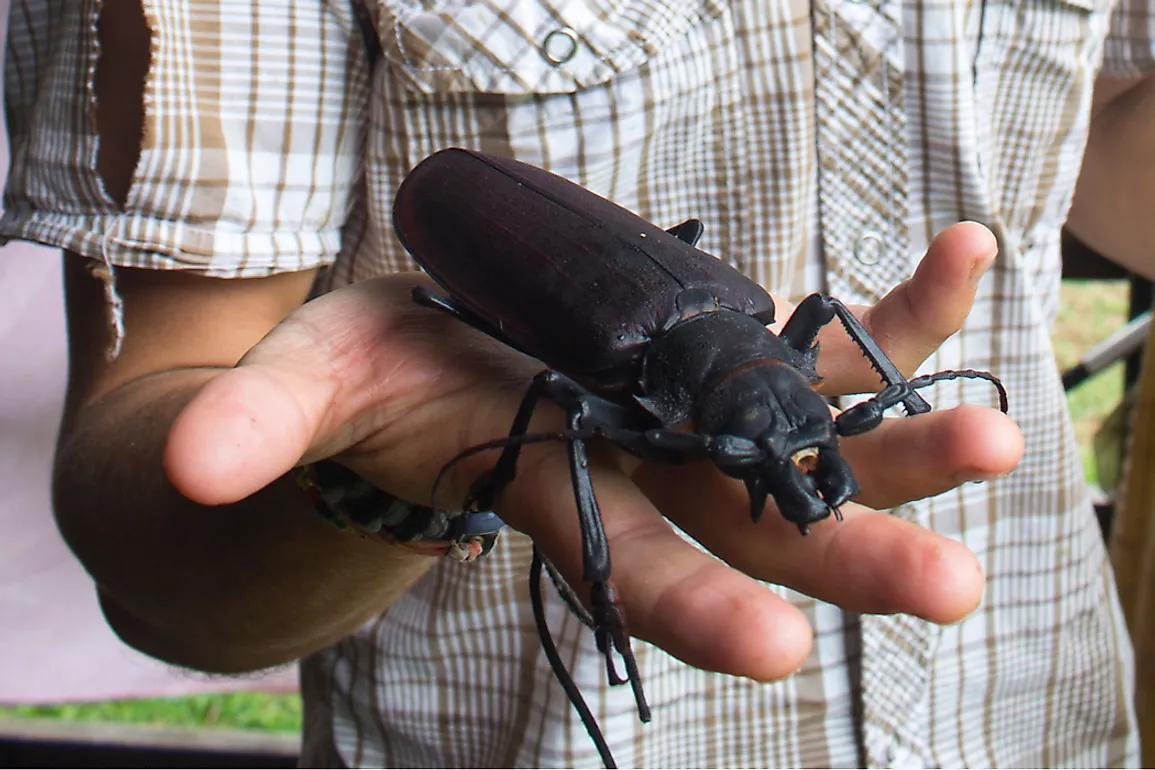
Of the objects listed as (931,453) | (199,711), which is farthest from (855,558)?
(199,711)

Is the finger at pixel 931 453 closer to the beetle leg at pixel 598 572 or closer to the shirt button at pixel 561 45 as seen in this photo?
the beetle leg at pixel 598 572

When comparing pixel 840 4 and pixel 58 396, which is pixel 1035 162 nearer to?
pixel 840 4

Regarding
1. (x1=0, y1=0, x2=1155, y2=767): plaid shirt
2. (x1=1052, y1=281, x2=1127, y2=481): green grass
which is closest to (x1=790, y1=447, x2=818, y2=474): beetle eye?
(x1=0, y1=0, x2=1155, y2=767): plaid shirt

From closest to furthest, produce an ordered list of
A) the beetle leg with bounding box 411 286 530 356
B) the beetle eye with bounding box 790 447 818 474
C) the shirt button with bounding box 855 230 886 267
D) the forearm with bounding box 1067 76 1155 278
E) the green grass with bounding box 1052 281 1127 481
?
the beetle eye with bounding box 790 447 818 474 < the beetle leg with bounding box 411 286 530 356 < the shirt button with bounding box 855 230 886 267 < the forearm with bounding box 1067 76 1155 278 < the green grass with bounding box 1052 281 1127 481

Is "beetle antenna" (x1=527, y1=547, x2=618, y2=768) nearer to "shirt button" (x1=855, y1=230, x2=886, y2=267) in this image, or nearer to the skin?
the skin

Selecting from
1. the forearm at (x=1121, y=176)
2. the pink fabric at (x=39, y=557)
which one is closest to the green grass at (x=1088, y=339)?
the forearm at (x=1121, y=176)

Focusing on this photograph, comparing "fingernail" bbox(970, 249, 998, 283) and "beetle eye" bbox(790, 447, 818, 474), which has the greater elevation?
"fingernail" bbox(970, 249, 998, 283)

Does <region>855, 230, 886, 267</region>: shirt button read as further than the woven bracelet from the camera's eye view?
Yes
